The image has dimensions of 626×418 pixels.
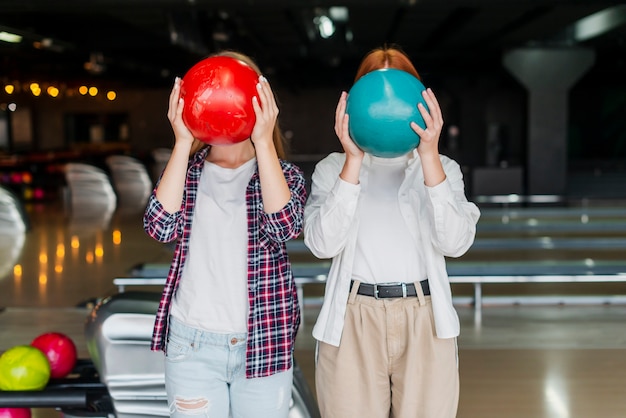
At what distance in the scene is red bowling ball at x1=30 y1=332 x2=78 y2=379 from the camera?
10.3ft

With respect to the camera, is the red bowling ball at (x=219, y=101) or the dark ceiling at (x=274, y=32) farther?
the dark ceiling at (x=274, y=32)

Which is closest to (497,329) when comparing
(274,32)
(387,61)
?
(387,61)

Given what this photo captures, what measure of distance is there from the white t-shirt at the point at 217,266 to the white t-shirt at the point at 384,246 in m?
0.34

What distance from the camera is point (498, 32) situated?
14.5m

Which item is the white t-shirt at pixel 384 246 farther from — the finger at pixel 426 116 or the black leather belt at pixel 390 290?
the finger at pixel 426 116

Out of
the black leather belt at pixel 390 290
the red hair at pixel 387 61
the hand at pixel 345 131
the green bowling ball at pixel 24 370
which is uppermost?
the red hair at pixel 387 61

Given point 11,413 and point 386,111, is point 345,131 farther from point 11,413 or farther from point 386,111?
point 11,413

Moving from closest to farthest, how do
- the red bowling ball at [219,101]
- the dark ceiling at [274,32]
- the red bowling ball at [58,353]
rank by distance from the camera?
the red bowling ball at [219,101] < the red bowling ball at [58,353] < the dark ceiling at [274,32]

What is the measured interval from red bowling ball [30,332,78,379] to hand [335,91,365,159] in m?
1.74

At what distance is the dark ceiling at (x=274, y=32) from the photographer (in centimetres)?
856

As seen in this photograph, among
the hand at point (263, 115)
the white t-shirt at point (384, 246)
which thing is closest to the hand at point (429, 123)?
the white t-shirt at point (384, 246)

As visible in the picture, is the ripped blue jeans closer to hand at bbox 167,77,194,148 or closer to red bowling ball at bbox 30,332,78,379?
hand at bbox 167,77,194,148

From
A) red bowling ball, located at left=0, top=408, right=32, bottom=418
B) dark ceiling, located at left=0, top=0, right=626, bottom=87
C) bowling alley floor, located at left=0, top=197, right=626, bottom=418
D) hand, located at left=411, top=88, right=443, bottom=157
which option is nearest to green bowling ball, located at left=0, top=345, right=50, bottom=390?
red bowling ball, located at left=0, top=408, right=32, bottom=418

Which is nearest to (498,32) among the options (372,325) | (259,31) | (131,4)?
(259,31)
